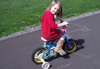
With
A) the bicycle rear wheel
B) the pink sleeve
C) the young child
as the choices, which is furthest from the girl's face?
the bicycle rear wheel

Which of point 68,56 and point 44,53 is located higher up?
point 44,53

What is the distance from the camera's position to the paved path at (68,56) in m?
3.02

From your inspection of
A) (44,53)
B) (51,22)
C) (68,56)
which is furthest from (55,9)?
(68,56)

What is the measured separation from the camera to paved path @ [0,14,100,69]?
9.92 ft

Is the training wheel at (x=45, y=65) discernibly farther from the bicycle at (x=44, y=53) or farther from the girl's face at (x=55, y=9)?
the girl's face at (x=55, y=9)

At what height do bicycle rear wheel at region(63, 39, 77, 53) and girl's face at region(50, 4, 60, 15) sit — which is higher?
girl's face at region(50, 4, 60, 15)

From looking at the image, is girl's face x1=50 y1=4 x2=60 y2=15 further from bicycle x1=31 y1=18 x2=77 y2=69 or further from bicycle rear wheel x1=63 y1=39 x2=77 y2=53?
bicycle rear wheel x1=63 y1=39 x2=77 y2=53

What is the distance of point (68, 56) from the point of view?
131 inches

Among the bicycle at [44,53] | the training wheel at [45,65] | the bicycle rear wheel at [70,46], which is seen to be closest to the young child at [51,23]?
the bicycle at [44,53]

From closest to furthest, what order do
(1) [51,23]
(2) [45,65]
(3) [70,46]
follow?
(1) [51,23], (2) [45,65], (3) [70,46]

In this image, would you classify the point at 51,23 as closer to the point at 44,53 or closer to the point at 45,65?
the point at 44,53

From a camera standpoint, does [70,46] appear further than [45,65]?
Yes

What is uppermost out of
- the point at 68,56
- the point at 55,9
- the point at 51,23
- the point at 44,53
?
the point at 55,9

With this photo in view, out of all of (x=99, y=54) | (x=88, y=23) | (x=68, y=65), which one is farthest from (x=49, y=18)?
(x=88, y=23)
